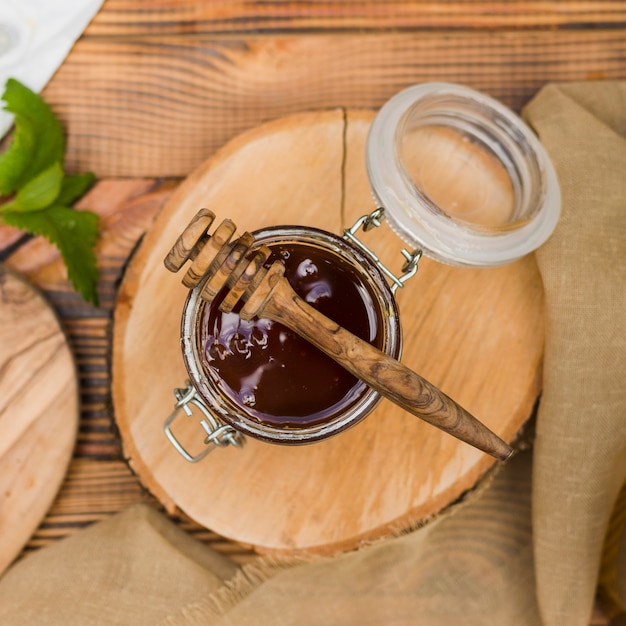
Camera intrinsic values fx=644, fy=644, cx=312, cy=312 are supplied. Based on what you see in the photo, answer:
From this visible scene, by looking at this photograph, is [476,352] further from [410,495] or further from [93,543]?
[93,543]

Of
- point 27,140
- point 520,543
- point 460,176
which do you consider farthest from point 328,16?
point 520,543

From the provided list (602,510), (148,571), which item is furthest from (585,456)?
(148,571)

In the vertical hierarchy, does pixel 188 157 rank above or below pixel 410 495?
above

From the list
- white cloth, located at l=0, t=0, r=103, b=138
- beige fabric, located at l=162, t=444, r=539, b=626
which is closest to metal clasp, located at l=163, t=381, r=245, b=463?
beige fabric, located at l=162, t=444, r=539, b=626

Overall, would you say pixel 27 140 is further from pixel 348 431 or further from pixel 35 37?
pixel 348 431

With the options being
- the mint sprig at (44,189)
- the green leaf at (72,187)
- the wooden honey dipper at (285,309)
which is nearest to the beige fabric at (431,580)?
the wooden honey dipper at (285,309)
